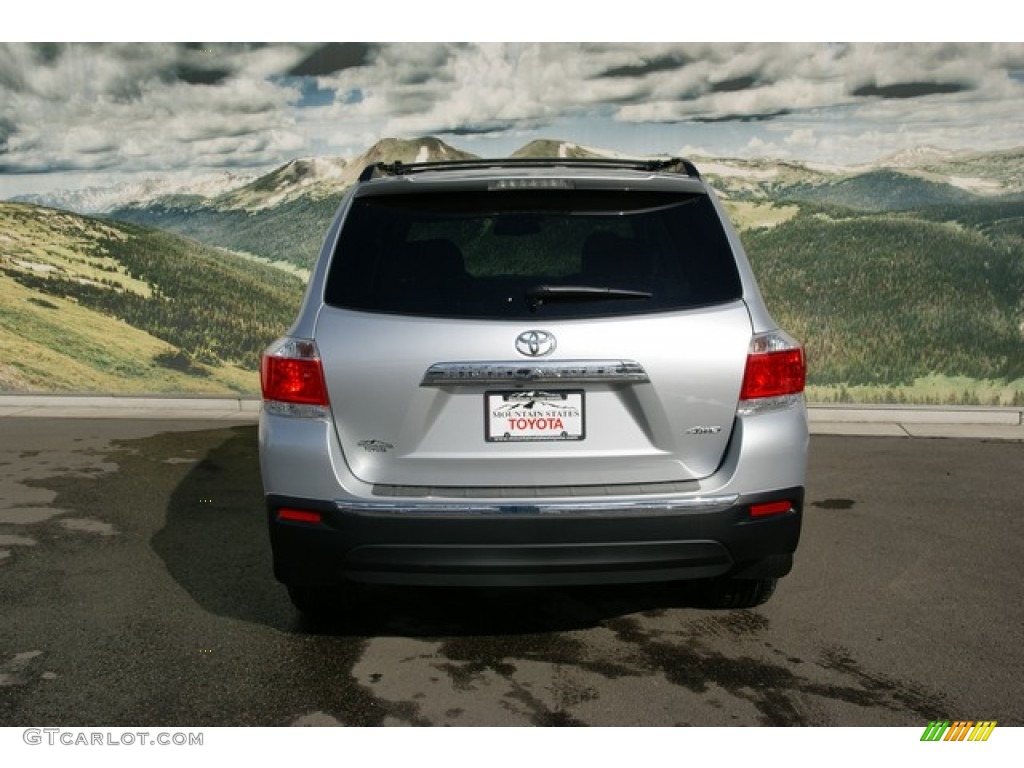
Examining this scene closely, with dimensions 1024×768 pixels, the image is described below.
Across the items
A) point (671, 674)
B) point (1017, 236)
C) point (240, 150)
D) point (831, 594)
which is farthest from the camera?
point (240, 150)

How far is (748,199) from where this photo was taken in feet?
36.7

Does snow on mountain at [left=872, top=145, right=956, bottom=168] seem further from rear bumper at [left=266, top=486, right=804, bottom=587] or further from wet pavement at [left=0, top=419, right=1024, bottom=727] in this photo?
rear bumper at [left=266, top=486, right=804, bottom=587]

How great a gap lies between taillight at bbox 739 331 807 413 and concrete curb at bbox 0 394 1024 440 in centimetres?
565

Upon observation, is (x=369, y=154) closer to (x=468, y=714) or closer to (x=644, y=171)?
(x=644, y=171)

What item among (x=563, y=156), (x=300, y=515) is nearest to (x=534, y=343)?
(x=300, y=515)

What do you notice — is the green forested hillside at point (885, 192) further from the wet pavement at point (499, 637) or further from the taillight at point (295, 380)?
the taillight at point (295, 380)

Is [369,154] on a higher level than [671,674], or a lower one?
higher

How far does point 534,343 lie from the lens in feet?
12.9

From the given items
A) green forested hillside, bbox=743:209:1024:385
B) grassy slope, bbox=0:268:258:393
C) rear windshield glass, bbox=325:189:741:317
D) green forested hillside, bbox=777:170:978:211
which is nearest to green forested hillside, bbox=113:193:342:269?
grassy slope, bbox=0:268:258:393

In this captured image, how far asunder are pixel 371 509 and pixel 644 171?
1735 millimetres

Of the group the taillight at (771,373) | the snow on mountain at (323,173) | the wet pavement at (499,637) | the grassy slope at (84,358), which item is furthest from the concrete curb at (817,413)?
the taillight at (771,373)

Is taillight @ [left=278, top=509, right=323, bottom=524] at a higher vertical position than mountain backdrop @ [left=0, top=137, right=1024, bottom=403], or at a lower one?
higher

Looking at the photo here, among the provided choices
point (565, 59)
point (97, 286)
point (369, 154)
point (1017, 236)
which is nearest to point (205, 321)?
point (97, 286)

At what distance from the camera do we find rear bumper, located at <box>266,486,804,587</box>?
154 inches
